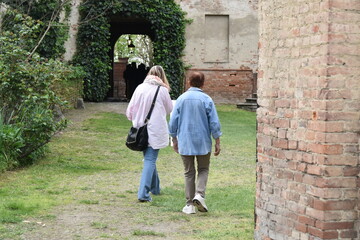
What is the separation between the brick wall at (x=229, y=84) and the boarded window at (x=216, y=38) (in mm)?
569

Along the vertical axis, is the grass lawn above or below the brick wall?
below

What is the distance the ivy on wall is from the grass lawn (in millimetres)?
11198

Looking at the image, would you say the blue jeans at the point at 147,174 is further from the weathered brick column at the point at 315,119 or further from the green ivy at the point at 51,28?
the green ivy at the point at 51,28

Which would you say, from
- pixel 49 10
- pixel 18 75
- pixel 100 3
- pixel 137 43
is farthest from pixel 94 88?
pixel 137 43

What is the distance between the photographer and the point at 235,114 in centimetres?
2341

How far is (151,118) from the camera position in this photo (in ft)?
29.0

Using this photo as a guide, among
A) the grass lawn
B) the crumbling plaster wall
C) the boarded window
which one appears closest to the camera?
the grass lawn

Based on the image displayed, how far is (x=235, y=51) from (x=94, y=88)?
5912 millimetres

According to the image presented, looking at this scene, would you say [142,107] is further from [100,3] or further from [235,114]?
[100,3]

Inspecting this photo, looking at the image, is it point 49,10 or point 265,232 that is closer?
point 265,232

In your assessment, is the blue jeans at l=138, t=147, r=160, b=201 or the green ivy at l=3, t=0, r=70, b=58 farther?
the green ivy at l=3, t=0, r=70, b=58

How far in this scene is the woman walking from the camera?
347 inches

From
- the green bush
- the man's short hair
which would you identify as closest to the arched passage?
the green bush

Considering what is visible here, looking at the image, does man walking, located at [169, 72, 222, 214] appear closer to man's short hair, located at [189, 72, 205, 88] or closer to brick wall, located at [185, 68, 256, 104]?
man's short hair, located at [189, 72, 205, 88]
